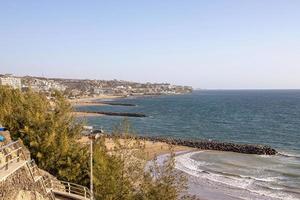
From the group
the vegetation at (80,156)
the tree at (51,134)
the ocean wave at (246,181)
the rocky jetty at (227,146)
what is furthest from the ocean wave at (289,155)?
the tree at (51,134)

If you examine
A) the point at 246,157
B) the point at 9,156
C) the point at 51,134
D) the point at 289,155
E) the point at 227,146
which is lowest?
the point at 246,157

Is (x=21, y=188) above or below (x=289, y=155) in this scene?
above

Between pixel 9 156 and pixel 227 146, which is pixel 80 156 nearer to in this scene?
pixel 9 156

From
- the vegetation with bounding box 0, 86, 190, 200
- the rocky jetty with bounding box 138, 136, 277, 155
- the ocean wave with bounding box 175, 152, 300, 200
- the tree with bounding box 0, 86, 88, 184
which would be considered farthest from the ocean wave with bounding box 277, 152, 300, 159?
the tree with bounding box 0, 86, 88, 184

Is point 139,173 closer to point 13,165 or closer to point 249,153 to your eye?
point 13,165

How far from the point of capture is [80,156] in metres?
27.1

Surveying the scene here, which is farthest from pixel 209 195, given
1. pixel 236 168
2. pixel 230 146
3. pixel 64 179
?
pixel 230 146

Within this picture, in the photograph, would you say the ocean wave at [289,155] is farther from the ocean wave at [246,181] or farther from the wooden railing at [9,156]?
the wooden railing at [9,156]

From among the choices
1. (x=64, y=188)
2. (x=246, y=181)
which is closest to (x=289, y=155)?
(x=246, y=181)

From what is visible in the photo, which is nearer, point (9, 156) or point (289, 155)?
point (9, 156)

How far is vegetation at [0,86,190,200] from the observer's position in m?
22.3

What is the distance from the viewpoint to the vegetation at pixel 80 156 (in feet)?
73.3

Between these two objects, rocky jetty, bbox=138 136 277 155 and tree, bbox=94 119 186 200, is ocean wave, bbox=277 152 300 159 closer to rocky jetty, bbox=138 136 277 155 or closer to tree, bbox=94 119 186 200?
rocky jetty, bbox=138 136 277 155

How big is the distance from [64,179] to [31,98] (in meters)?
9.89
